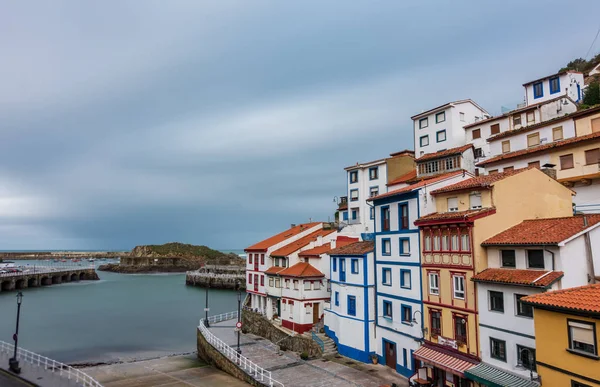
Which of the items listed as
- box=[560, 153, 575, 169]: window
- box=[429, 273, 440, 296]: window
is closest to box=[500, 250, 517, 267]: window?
box=[429, 273, 440, 296]: window

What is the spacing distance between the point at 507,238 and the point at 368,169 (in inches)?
1356

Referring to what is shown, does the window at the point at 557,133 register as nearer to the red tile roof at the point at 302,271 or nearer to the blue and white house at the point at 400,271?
the blue and white house at the point at 400,271

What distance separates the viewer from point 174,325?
2387 inches

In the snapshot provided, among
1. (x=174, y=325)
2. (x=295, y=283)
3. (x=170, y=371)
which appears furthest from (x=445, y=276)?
(x=174, y=325)

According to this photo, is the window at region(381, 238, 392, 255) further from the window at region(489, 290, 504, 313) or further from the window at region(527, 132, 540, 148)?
the window at region(527, 132, 540, 148)

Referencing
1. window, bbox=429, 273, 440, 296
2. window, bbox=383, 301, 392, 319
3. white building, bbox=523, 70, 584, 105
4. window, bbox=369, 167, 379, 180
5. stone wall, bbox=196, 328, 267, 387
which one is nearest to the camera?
window, bbox=429, 273, 440, 296

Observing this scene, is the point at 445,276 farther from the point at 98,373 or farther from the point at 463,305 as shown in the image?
the point at 98,373

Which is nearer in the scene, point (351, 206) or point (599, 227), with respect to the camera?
point (599, 227)

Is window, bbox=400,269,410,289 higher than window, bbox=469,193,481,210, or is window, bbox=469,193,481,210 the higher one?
window, bbox=469,193,481,210

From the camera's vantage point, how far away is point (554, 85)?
47.2 meters

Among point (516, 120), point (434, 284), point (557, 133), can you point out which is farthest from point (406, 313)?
point (516, 120)

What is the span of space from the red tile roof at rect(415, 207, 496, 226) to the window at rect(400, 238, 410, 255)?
7.99 ft

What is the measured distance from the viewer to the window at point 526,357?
757 inches

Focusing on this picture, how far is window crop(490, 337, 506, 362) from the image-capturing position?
20.9 meters
